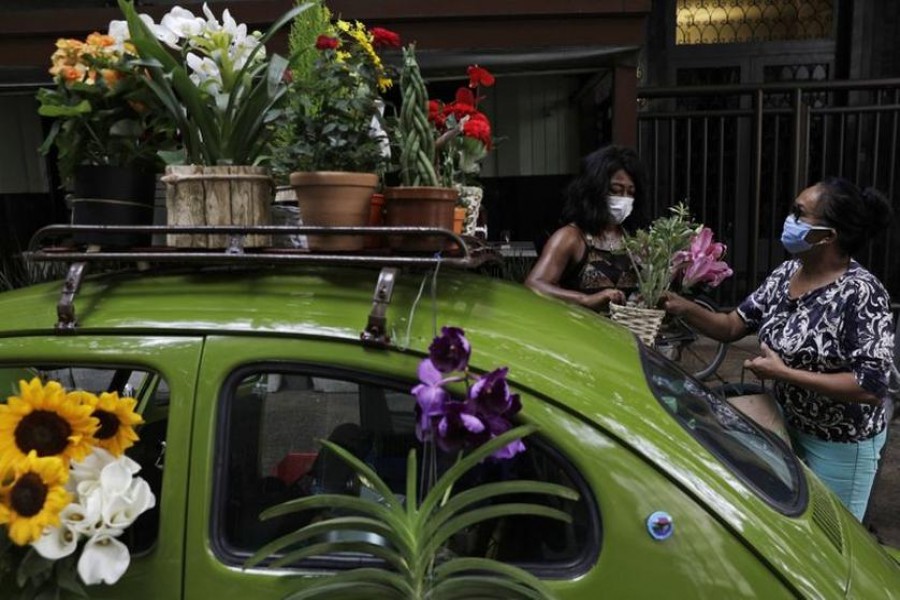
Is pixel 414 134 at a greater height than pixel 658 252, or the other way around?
pixel 414 134

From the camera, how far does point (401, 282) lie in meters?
1.82

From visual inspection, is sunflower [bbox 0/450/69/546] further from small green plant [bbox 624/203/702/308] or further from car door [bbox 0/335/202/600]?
small green plant [bbox 624/203/702/308]

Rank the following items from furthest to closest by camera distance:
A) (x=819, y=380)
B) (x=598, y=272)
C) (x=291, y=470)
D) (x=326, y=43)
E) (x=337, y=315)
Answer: (x=598, y=272)
(x=819, y=380)
(x=326, y=43)
(x=291, y=470)
(x=337, y=315)

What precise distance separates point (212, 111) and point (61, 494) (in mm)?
1071

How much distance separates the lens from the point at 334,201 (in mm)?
1816

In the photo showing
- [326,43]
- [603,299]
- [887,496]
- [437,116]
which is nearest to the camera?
[326,43]

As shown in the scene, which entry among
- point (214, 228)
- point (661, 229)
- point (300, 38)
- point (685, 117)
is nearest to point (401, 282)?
point (214, 228)

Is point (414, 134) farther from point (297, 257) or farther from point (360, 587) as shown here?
point (360, 587)

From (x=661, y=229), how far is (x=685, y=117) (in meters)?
4.27

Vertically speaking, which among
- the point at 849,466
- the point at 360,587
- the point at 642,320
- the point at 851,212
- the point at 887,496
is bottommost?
the point at 887,496

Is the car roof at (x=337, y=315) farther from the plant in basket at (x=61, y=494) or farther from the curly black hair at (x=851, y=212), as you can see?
the curly black hair at (x=851, y=212)

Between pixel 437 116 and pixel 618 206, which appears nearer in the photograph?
pixel 437 116

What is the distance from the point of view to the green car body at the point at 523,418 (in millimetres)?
1426

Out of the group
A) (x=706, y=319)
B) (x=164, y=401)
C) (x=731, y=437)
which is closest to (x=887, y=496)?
(x=706, y=319)
